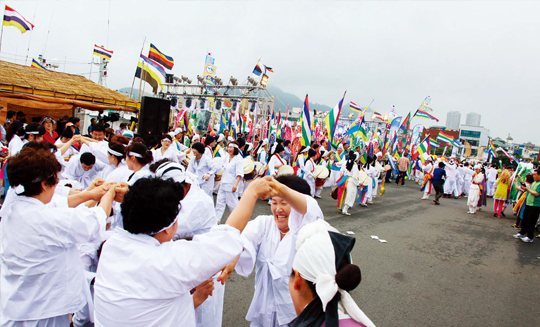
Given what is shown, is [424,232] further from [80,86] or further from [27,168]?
[80,86]

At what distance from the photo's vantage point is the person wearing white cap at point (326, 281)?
132 centimetres

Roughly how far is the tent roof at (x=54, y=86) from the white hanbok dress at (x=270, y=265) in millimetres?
11760

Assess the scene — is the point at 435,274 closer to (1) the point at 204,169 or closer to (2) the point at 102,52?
(1) the point at 204,169

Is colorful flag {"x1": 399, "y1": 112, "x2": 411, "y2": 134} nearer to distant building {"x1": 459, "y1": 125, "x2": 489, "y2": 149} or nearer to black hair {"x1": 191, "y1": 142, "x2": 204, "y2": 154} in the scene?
black hair {"x1": 191, "y1": 142, "x2": 204, "y2": 154}

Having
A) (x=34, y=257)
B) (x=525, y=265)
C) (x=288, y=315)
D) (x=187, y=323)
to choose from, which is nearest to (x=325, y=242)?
(x=187, y=323)

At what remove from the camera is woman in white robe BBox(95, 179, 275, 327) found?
1360 millimetres

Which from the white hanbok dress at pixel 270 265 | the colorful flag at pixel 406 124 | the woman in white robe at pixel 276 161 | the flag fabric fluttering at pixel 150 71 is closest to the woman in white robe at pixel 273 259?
the white hanbok dress at pixel 270 265

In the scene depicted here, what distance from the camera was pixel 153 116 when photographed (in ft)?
34.2

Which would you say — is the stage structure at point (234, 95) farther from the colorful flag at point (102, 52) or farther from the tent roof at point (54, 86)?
the tent roof at point (54, 86)

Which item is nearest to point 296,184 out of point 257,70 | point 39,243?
point 39,243

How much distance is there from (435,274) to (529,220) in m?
4.75

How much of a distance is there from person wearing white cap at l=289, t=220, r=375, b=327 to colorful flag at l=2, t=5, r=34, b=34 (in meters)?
14.8

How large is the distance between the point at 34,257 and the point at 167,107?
9370mm

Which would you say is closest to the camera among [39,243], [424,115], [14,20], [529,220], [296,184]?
[39,243]
